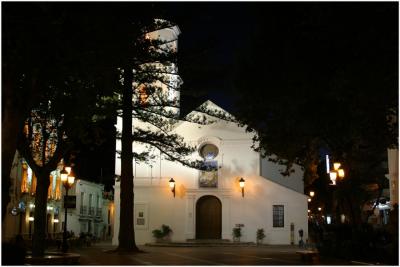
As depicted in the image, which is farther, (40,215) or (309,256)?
(309,256)

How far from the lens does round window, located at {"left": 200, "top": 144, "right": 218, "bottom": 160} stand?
4044 centimetres

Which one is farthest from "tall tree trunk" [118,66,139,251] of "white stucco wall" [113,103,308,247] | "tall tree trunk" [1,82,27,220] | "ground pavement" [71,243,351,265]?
"tall tree trunk" [1,82,27,220]

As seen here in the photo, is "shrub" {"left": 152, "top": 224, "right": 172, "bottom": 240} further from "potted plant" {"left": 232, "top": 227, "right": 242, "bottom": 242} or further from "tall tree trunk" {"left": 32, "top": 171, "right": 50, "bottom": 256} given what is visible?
"tall tree trunk" {"left": 32, "top": 171, "right": 50, "bottom": 256}

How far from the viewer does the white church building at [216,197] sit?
39062 mm

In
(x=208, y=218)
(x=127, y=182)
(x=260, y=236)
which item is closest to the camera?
(x=127, y=182)

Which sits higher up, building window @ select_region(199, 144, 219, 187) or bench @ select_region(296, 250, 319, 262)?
building window @ select_region(199, 144, 219, 187)

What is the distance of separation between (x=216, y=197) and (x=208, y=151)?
10.9 feet

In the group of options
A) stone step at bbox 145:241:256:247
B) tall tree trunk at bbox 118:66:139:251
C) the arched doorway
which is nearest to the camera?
tall tree trunk at bbox 118:66:139:251

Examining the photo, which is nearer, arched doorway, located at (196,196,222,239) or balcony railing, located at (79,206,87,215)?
arched doorway, located at (196,196,222,239)

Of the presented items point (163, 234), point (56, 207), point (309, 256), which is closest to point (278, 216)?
point (163, 234)

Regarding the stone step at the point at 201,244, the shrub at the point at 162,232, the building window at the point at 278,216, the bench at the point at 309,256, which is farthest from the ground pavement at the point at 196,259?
the building window at the point at 278,216

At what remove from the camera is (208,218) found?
130ft

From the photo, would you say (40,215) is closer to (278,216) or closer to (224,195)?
(224,195)

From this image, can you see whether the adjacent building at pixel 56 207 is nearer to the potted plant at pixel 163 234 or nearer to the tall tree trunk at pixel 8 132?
the potted plant at pixel 163 234
